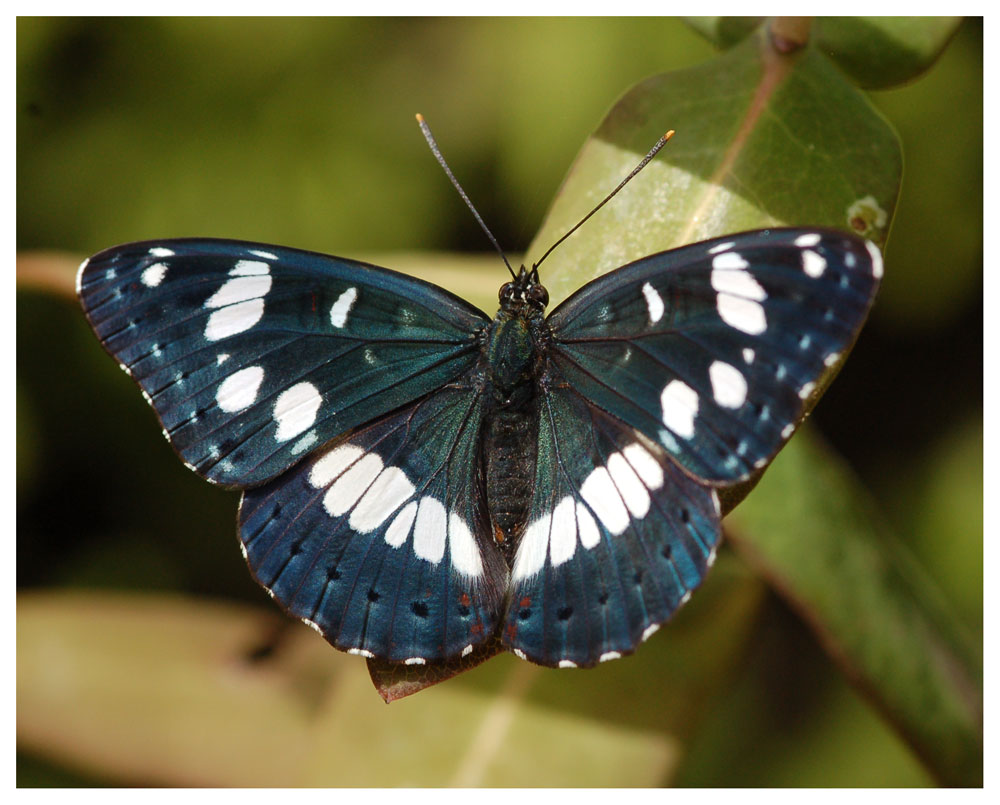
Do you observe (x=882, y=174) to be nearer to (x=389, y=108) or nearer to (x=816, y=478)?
(x=816, y=478)

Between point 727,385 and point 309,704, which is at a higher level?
point 727,385

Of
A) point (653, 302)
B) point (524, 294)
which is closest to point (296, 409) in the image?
point (524, 294)

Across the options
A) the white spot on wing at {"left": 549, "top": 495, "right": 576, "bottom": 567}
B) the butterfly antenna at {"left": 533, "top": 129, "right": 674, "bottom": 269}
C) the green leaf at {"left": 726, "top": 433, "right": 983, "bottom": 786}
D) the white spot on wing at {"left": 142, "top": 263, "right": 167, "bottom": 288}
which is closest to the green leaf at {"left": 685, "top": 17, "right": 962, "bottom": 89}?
the butterfly antenna at {"left": 533, "top": 129, "right": 674, "bottom": 269}

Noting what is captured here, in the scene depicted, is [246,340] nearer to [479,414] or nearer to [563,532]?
[479,414]

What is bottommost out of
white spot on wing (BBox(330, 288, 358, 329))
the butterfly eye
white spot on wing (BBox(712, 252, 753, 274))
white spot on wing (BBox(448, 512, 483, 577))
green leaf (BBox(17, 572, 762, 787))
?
green leaf (BBox(17, 572, 762, 787))

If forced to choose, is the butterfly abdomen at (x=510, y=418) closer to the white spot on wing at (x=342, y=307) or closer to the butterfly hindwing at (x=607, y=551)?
the butterfly hindwing at (x=607, y=551)

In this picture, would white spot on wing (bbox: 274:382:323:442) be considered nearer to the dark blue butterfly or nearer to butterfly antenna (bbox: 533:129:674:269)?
the dark blue butterfly

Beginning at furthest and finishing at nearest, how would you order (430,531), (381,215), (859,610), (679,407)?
(381,215) → (859,610) → (430,531) → (679,407)
